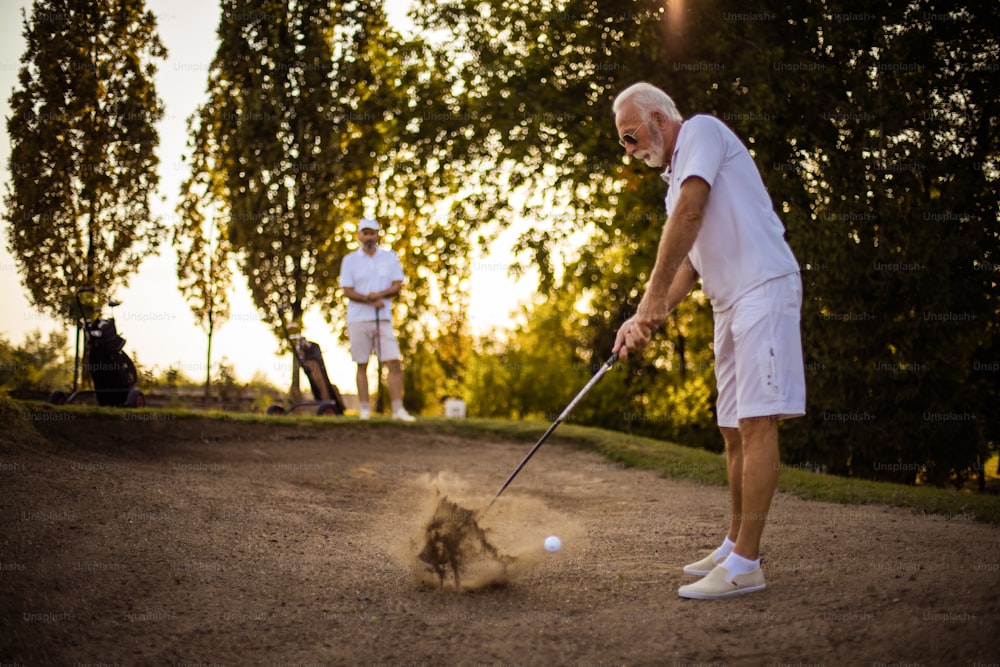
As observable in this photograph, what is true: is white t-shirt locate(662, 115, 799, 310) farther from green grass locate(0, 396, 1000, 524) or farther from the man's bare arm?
green grass locate(0, 396, 1000, 524)

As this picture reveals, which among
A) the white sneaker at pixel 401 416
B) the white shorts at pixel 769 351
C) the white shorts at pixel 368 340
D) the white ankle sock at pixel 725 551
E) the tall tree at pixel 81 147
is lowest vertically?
the white ankle sock at pixel 725 551

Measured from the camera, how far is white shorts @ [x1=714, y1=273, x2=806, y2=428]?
385cm

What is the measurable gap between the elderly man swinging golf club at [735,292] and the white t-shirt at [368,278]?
766cm

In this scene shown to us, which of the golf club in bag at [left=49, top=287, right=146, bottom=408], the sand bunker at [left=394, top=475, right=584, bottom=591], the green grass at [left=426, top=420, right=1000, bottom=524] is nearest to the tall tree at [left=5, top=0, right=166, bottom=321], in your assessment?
the golf club in bag at [left=49, top=287, right=146, bottom=408]

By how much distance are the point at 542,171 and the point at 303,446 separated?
278 inches

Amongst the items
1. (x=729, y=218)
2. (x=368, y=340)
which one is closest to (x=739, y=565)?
(x=729, y=218)

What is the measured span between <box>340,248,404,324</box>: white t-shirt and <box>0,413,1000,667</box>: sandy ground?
4459 mm

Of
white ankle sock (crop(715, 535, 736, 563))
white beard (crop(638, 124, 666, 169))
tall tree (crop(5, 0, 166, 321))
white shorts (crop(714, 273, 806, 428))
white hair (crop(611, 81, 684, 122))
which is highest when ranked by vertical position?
tall tree (crop(5, 0, 166, 321))

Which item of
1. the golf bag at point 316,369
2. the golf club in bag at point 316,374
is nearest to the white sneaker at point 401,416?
the golf club in bag at point 316,374

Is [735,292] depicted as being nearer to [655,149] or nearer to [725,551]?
[655,149]

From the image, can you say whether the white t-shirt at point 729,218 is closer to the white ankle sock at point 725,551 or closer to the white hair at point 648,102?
the white hair at point 648,102

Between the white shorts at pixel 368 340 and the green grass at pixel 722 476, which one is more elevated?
the white shorts at pixel 368 340

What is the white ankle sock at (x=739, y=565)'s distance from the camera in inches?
154

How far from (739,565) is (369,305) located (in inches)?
332
